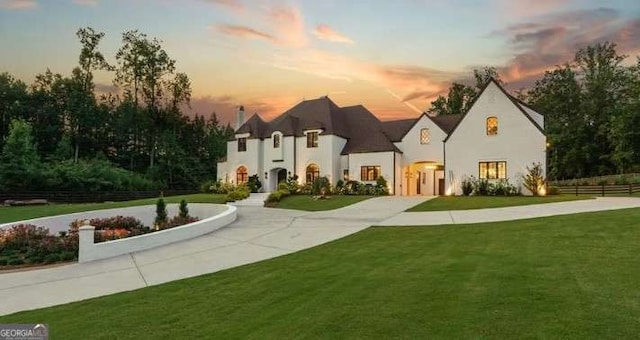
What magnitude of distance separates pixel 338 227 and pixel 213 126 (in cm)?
5677

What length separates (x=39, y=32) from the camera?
66.6 feet

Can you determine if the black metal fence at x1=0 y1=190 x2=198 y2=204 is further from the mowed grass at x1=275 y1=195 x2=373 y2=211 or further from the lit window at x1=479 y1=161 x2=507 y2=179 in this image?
the lit window at x1=479 y1=161 x2=507 y2=179

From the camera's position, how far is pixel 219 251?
467 inches

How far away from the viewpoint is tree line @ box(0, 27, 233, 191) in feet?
169

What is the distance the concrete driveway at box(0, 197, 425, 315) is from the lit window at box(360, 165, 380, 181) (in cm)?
1568

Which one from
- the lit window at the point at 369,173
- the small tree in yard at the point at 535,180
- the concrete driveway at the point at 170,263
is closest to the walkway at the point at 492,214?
the concrete driveway at the point at 170,263

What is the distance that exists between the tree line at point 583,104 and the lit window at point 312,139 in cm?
2611

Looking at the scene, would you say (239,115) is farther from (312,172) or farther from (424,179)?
(424,179)

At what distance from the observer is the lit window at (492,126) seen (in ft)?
91.4

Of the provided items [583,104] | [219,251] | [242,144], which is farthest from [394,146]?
[583,104]

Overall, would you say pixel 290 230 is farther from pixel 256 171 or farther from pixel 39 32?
pixel 256 171

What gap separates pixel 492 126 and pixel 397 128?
30.9 feet

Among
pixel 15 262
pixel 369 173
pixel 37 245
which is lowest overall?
pixel 15 262

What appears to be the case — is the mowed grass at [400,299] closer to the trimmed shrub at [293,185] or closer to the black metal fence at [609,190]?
the trimmed shrub at [293,185]
